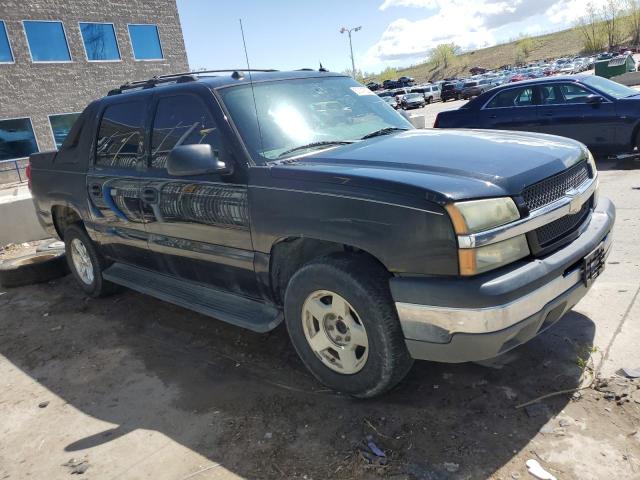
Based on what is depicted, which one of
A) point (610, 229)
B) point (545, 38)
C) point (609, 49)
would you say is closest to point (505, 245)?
point (610, 229)

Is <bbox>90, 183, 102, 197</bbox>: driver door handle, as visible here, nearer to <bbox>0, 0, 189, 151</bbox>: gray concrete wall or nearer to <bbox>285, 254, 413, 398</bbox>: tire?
<bbox>285, 254, 413, 398</bbox>: tire

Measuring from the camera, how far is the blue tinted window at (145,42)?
22.3m

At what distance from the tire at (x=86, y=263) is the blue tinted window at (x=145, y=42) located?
19.4 metres

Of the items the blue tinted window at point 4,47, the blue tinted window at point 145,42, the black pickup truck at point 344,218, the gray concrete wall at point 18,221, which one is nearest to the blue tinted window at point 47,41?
the blue tinted window at point 4,47

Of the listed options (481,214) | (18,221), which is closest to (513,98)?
(481,214)

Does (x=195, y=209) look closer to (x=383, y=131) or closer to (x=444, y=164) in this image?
(x=383, y=131)

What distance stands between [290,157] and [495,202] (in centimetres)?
130

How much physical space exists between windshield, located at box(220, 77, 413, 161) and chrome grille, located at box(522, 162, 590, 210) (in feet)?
4.29

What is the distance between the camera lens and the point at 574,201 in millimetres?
2873

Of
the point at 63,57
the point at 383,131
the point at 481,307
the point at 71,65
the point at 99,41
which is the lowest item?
the point at 481,307

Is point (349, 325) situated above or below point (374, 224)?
below

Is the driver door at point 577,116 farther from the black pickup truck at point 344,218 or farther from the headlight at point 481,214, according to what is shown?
the headlight at point 481,214

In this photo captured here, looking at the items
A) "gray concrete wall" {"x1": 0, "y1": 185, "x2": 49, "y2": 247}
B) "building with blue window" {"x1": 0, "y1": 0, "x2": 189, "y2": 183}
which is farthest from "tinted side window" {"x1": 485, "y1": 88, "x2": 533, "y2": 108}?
"building with blue window" {"x1": 0, "y1": 0, "x2": 189, "y2": 183}

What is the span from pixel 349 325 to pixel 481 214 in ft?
3.11
